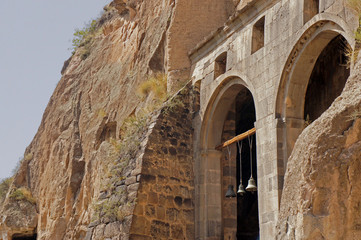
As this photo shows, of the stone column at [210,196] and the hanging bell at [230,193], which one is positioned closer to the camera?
the hanging bell at [230,193]

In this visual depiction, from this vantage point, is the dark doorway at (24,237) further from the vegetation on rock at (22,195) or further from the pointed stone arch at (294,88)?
the pointed stone arch at (294,88)

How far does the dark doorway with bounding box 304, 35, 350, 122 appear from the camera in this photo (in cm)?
1198

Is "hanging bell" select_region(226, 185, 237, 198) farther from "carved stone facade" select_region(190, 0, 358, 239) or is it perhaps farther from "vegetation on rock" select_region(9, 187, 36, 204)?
"vegetation on rock" select_region(9, 187, 36, 204)

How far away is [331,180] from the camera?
20.8 feet

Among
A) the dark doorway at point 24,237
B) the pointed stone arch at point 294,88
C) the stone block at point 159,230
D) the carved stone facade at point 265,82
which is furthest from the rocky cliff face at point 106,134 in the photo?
the pointed stone arch at point 294,88

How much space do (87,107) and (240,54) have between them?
6.43m

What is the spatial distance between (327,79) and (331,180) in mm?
6452

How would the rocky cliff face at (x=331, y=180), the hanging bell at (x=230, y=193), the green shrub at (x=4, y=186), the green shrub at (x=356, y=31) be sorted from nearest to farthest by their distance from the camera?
the rocky cliff face at (x=331, y=180) → the green shrub at (x=356, y=31) → the hanging bell at (x=230, y=193) → the green shrub at (x=4, y=186)

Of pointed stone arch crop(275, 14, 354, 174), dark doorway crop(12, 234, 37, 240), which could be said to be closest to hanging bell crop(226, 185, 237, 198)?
pointed stone arch crop(275, 14, 354, 174)

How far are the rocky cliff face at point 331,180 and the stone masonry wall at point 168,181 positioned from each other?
18.9 ft

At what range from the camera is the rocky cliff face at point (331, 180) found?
622cm

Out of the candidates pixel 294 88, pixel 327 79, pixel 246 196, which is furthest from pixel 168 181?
pixel 327 79

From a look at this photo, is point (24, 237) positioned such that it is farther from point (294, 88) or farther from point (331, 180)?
point (331, 180)

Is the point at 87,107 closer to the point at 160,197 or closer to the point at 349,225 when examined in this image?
the point at 160,197
